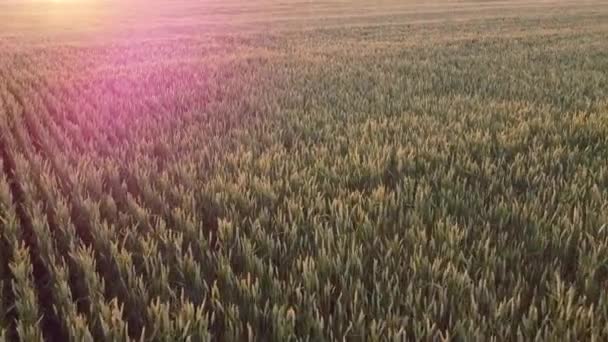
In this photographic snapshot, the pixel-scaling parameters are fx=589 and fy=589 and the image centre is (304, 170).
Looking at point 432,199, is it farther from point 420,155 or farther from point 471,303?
point 471,303

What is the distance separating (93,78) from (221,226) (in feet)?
29.8

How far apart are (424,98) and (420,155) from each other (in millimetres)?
3414

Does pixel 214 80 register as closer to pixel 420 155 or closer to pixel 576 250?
pixel 420 155

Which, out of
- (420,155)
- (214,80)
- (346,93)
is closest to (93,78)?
A: (214,80)

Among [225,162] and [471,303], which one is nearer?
[471,303]

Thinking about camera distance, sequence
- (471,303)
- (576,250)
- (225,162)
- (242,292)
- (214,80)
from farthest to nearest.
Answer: (214,80)
(225,162)
(576,250)
(242,292)
(471,303)

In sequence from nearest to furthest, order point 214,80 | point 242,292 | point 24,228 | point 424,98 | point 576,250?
point 242,292
point 576,250
point 24,228
point 424,98
point 214,80

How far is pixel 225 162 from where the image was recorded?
4.84 m

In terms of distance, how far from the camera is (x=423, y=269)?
8.81ft

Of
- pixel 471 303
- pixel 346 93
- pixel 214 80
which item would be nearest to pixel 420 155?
pixel 471 303

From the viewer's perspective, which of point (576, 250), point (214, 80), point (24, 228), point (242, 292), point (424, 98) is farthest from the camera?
point (214, 80)

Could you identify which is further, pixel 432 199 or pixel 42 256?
pixel 432 199

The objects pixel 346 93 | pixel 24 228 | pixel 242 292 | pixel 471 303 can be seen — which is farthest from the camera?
pixel 346 93

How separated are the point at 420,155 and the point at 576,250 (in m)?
1.99
